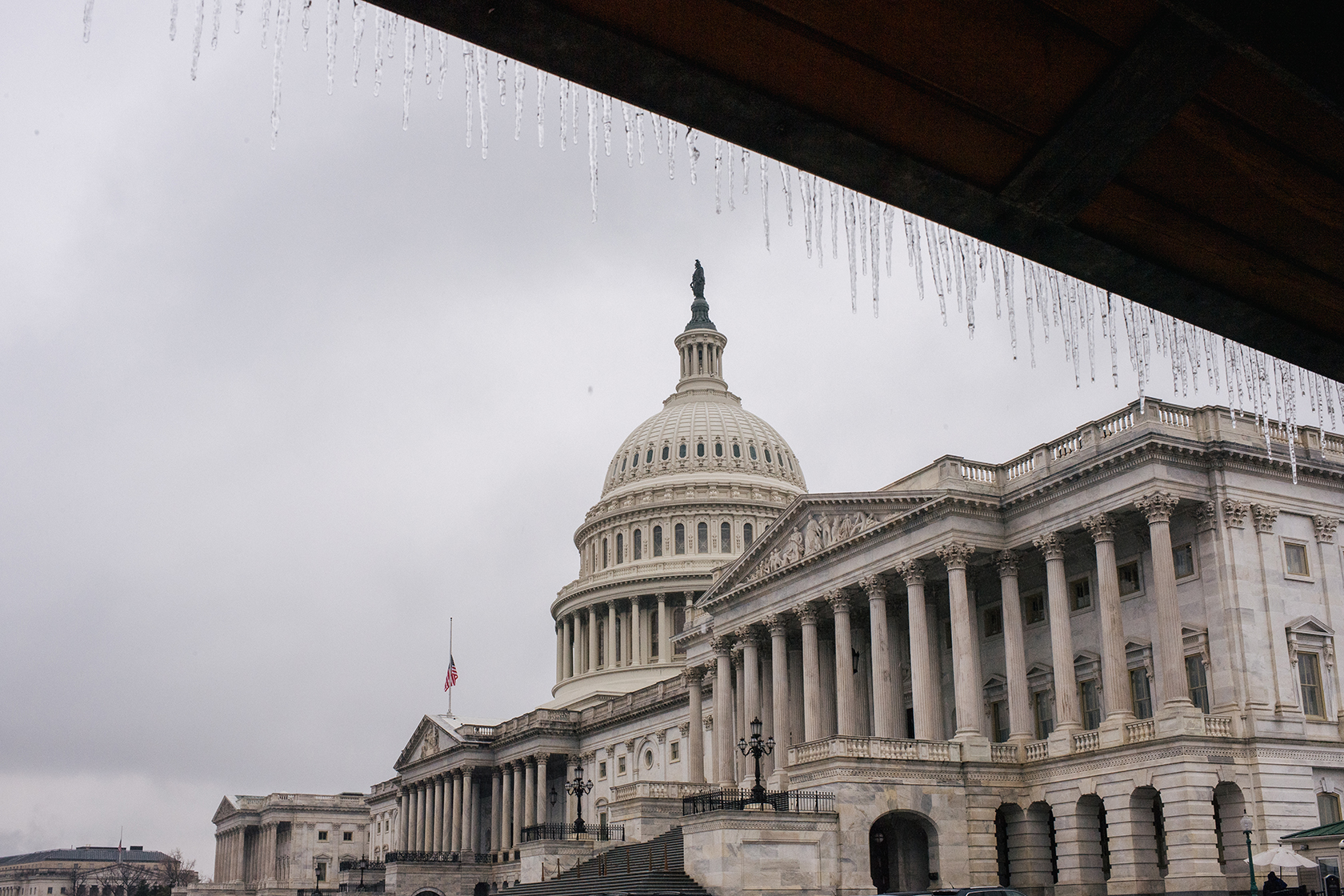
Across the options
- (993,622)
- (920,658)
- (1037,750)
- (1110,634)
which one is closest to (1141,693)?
(1110,634)

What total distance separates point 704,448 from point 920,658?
260 ft

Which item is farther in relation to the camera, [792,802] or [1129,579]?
[1129,579]

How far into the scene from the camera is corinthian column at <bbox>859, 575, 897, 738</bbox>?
56.4m

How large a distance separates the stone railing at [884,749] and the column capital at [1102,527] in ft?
31.7

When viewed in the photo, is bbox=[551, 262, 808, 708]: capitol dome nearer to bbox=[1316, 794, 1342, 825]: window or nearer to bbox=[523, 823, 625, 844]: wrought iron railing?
bbox=[523, 823, 625, 844]: wrought iron railing

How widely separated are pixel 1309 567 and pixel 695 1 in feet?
163

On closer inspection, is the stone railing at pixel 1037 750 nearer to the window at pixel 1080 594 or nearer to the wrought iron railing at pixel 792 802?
the window at pixel 1080 594

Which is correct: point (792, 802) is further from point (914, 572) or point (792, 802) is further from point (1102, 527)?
point (1102, 527)

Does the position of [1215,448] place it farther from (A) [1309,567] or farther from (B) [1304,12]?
(B) [1304,12]

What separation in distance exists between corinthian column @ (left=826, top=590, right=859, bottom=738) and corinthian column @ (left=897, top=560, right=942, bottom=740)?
166 inches

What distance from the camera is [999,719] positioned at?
182 feet

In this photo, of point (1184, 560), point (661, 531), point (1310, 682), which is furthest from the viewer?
point (661, 531)

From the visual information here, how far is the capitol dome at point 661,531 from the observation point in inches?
4774

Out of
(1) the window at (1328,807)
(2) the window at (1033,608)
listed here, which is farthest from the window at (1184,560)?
Answer: (1) the window at (1328,807)
